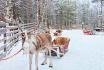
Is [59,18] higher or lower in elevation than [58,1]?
lower

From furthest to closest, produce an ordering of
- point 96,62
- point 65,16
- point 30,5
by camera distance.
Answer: point 65,16, point 30,5, point 96,62

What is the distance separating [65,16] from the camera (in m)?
47.3

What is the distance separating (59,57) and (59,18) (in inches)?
1547

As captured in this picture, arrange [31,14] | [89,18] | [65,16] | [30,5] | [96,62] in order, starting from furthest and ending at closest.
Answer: [89,18] → [65,16] → [31,14] → [30,5] → [96,62]

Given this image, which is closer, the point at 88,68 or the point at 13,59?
the point at 88,68

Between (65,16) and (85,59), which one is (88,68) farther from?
(65,16)

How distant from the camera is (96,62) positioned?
7.72 meters

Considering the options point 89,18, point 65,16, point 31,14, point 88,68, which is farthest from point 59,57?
point 89,18

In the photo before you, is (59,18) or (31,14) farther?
(59,18)

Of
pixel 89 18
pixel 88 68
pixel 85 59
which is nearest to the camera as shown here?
pixel 88 68

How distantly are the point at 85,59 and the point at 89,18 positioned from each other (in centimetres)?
4826

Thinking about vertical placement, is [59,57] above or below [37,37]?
below

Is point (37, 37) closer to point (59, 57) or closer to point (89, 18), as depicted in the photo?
point (59, 57)

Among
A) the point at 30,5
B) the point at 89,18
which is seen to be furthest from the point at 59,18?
the point at 30,5
